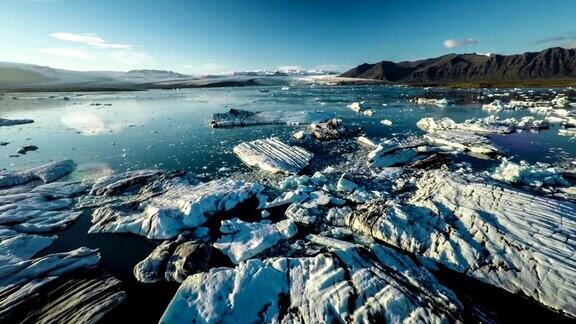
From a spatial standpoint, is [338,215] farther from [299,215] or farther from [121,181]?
[121,181]

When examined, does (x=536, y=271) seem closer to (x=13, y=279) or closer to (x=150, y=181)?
(x=13, y=279)

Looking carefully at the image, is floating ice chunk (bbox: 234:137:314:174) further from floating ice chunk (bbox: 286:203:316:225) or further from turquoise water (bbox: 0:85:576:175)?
floating ice chunk (bbox: 286:203:316:225)

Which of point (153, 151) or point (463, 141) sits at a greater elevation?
point (463, 141)

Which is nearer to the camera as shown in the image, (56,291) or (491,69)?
(56,291)

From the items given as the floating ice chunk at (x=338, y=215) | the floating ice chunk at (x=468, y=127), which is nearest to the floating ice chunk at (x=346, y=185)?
the floating ice chunk at (x=338, y=215)

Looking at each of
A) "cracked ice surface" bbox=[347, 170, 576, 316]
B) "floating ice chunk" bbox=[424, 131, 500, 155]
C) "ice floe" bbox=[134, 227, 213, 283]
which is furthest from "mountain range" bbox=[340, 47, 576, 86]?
"ice floe" bbox=[134, 227, 213, 283]

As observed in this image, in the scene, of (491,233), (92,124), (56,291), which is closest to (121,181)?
(56,291)

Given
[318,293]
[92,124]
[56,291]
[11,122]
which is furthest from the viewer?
[11,122]

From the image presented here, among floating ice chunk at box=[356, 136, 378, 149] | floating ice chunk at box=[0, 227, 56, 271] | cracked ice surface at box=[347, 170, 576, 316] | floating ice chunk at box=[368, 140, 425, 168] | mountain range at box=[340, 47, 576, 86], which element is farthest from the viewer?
mountain range at box=[340, 47, 576, 86]
